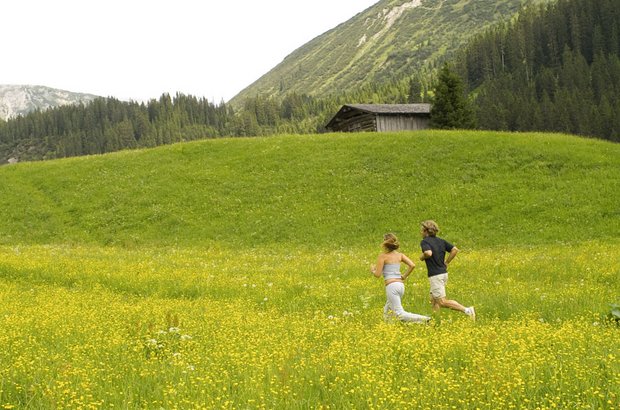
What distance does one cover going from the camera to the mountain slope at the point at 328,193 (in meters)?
29.3

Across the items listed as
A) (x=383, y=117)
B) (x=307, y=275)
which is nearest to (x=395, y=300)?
(x=307, y=275)

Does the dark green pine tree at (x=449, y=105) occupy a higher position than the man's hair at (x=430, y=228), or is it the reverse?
the dark green pine tree at (x=449, y=105)

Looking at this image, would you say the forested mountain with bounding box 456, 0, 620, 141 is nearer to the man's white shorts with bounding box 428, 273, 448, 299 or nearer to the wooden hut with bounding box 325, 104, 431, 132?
the wooden hut with bounding box 325, 104, 431, 132

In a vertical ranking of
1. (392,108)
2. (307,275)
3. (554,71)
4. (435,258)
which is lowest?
(307,275)

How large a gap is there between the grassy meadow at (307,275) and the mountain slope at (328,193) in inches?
6.6

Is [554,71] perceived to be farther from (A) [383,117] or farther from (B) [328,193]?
(B) [328,193]

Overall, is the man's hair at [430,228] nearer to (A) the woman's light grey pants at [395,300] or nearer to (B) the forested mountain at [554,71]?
(A) the woman's light grey pants at [395,300]

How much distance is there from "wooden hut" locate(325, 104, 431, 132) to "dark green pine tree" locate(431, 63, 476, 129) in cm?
151

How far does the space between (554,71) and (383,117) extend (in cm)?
11964

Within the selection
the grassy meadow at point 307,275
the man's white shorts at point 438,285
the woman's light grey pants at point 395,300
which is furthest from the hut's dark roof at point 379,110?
the woman's light grey pants at point 395,300

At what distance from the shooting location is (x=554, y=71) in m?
151

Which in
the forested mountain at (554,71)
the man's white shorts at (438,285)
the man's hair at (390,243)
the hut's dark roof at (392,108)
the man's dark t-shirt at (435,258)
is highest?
the forested mountain at (554,71)

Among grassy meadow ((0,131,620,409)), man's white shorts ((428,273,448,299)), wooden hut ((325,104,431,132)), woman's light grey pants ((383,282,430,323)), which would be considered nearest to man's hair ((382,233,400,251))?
woman's light grey pants ((383,282,430,323))

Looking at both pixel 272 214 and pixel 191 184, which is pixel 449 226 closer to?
pixel 272 214
